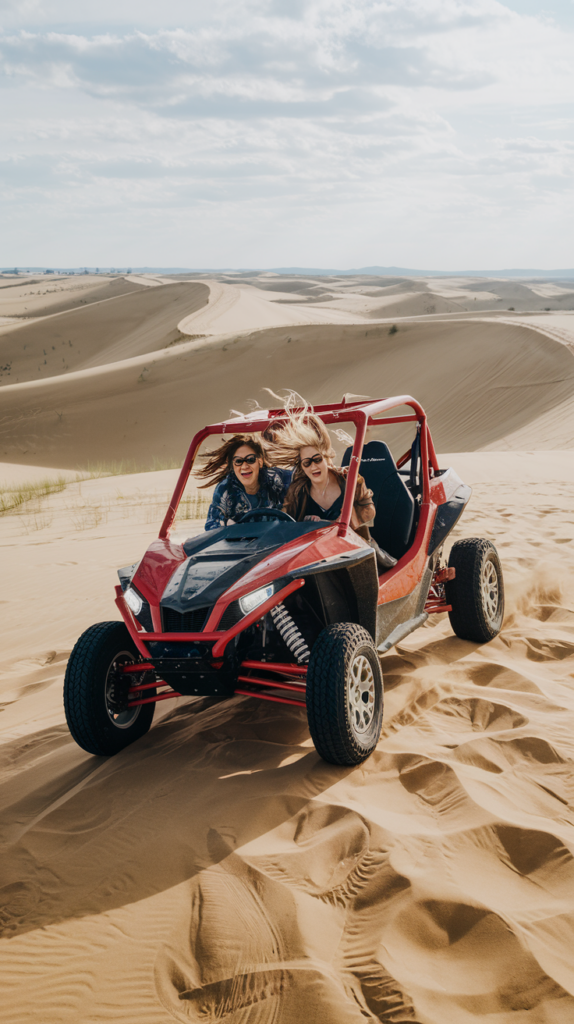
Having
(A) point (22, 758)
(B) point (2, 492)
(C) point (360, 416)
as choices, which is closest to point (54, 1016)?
(A) point (22, 758)

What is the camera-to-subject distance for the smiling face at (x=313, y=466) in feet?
14.0

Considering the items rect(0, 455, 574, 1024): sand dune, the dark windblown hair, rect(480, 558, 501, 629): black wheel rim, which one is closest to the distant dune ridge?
rect(480, 558, 501, 629): black wheel rim

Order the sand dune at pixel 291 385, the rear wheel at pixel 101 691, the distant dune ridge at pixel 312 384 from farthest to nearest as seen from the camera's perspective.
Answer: the sand dune at pixel 291 385 < the distant dune ridge at pixel 312 384 < the rear wheel at pixel 101 691

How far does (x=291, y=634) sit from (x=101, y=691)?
0.93 metres

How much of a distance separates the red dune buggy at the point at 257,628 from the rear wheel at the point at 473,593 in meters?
0.55

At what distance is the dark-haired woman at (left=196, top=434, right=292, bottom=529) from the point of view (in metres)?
4.66

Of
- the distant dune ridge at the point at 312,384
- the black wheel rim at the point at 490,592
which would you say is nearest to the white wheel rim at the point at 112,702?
the black wheel rim at the point at 490,592

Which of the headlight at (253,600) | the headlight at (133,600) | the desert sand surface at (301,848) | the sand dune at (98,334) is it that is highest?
the sand dune at (98,334)

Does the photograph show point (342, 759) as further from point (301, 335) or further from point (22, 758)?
point (301, 335)

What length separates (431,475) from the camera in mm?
5457

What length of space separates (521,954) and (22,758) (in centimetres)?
263

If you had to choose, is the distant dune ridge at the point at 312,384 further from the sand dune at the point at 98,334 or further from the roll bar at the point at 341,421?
the roll bar at the point at 341,421

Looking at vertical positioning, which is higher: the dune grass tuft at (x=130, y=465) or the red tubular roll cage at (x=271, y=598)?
the red tubular roll cage at (x=271, y=598)

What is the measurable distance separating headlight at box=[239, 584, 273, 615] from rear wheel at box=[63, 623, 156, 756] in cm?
82
